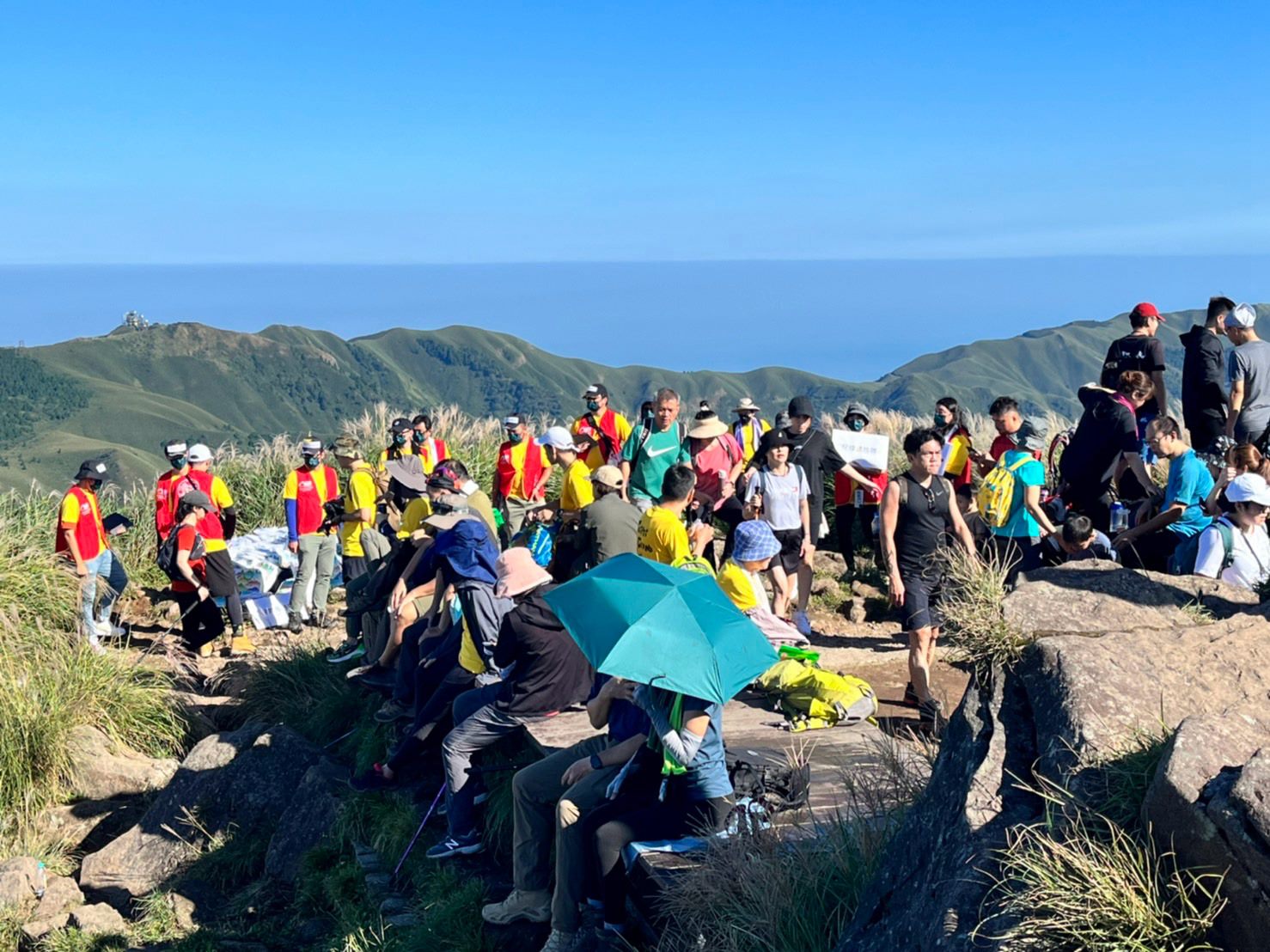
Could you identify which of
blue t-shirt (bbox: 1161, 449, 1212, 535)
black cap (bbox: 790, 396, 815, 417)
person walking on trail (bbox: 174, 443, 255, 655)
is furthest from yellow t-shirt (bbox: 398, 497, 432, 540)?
blue t-shirt (bbox: 1161, 449, 1212, 535)

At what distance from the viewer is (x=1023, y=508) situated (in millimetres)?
9242

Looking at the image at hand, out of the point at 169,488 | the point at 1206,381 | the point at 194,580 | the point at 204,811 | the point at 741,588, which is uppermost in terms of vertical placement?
the point at 1206,381

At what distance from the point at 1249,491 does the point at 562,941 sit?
15.6 feet

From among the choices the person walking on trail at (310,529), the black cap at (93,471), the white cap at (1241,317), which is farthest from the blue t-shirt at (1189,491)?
the black cap at (93,471)

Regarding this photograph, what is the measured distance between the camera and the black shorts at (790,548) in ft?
33.7

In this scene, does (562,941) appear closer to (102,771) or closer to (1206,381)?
(102,771)

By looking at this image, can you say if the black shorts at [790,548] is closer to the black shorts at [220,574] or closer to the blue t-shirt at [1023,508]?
the blue t-shirt at [1023,508]

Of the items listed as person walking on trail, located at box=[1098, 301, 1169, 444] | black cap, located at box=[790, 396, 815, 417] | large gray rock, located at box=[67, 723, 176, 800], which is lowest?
large gray rock, located at box=[67, 723, 176, 800]

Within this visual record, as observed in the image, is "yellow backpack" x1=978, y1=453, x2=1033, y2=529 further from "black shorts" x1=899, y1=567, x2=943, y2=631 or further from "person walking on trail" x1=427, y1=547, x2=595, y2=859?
"person walking on trail" x1=427, y1=547, x2=595, y2=859

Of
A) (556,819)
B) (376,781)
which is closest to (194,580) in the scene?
(376,781)

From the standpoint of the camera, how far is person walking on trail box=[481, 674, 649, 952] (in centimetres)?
609

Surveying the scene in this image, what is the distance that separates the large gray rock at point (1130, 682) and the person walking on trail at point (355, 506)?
8757mm

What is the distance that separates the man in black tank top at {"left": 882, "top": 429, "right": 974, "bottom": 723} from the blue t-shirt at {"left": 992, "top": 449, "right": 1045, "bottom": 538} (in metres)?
1.12

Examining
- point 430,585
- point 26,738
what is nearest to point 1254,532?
point 430,585
